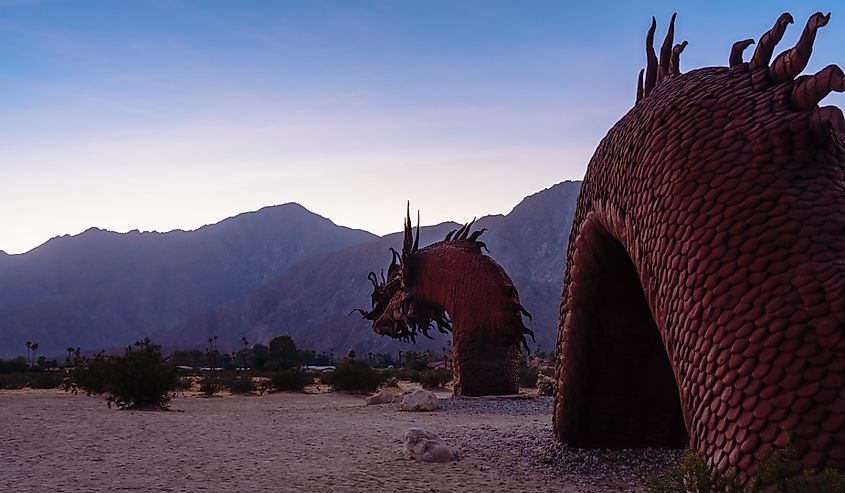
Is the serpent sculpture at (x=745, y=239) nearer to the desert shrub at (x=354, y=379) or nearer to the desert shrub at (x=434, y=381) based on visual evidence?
the desert shrub at (x=354, y=379)

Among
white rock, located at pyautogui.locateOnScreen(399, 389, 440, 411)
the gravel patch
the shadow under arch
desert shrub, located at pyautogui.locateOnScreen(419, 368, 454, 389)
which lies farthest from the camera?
desert shrub, located at pyautogui.locateOnScreen(419, 368, 454, 389)

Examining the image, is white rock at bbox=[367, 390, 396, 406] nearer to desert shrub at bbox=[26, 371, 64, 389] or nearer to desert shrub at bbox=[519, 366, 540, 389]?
desert shrub at bbox=[519, 366, 540, 389]

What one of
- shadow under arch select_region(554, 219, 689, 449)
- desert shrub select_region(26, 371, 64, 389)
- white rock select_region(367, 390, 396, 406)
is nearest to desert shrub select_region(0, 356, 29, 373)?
desert shrub select_region(26, 371, 64, 389)

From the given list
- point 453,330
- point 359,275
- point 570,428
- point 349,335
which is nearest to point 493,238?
point 359,275

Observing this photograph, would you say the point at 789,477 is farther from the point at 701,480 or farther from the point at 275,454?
the point at 275,454

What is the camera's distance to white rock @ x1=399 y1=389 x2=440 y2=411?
13953mm

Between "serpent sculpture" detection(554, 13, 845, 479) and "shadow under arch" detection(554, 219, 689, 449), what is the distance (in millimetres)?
730

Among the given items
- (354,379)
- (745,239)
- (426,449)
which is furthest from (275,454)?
(354,379)

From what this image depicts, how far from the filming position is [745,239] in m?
3.94

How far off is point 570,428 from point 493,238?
122 metres

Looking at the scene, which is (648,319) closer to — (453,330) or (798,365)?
(798,365)

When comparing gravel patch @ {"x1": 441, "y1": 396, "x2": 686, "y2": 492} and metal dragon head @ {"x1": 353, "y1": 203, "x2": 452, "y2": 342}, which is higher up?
metal dragon head @ {"x1": 353, "y1": 203, "x2": 452, "y2": 342}

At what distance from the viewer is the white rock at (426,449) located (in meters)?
7.67

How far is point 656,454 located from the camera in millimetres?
7039
